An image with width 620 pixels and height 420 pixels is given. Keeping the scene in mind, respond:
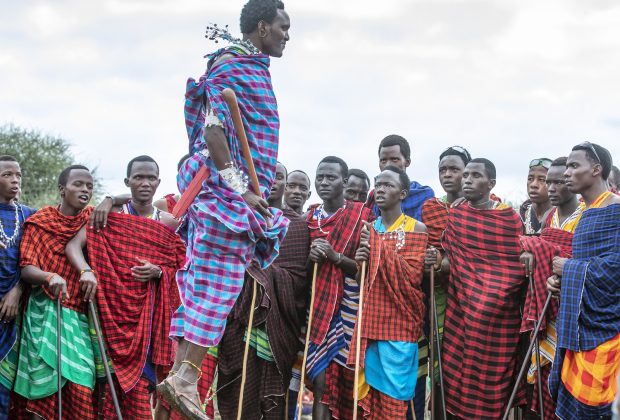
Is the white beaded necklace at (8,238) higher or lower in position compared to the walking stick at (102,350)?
higher

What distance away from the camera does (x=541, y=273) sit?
23.4ft

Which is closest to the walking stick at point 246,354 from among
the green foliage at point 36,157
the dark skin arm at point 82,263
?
the dark skin arm at point 82,263

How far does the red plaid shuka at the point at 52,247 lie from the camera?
285 inches

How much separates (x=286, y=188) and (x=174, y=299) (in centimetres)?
177

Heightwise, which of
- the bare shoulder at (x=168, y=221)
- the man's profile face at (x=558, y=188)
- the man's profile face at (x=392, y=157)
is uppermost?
the man's profile face at (x=392, y=157)

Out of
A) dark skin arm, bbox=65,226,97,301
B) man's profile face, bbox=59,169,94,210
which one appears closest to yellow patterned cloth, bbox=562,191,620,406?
dark skin arm, bbox=65,226,97,301

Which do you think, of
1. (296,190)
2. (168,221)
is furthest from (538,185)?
(168,221)

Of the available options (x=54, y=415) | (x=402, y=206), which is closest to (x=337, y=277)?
(x=402, y=206)

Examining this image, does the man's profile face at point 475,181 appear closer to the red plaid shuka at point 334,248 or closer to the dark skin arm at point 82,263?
the red plaid shuka at point 334,248

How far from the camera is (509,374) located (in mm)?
7324

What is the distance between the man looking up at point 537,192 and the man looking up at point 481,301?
2.95ft

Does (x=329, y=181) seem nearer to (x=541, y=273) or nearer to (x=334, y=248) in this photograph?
(x=334, y=248)

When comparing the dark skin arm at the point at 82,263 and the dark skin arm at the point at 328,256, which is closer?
the dark skin arm at the point at 82,263

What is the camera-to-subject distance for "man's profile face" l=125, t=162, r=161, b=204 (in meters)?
7.75
